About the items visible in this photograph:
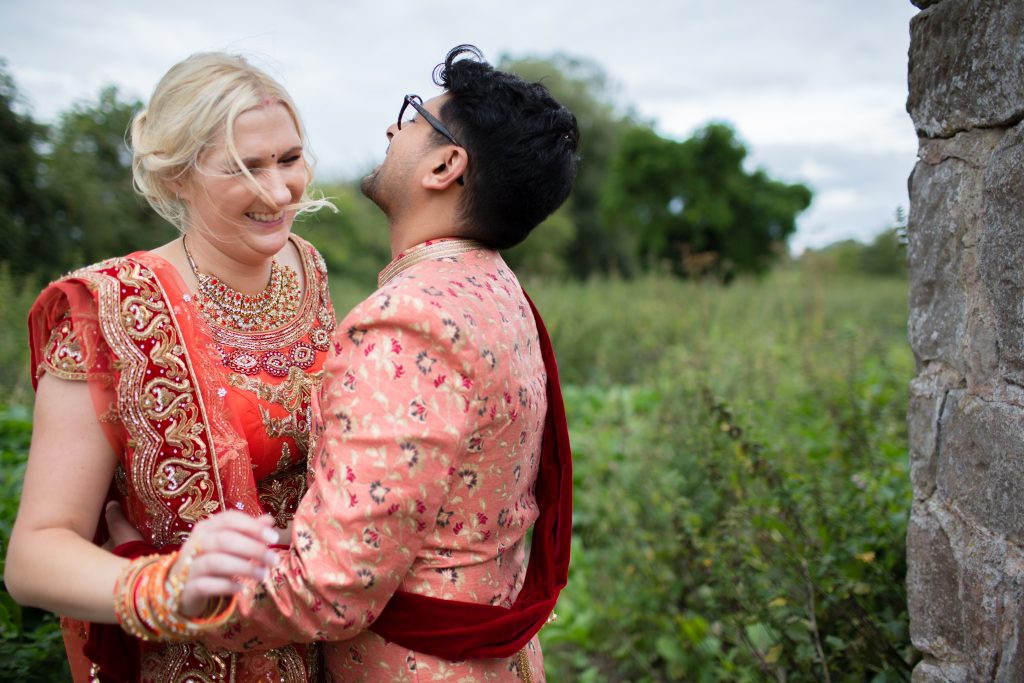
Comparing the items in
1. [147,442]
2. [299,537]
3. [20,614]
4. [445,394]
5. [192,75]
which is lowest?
[20,614]

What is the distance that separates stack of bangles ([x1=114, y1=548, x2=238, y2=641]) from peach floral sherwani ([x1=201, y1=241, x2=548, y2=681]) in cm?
7

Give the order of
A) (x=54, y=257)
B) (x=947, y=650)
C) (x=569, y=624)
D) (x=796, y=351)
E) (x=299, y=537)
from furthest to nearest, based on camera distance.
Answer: (x=54, y=257) < (x=796, y=351) < (x=569, y=624) < (x=947, y=650) < (x=299, y=537)

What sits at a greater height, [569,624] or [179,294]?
[179,294]

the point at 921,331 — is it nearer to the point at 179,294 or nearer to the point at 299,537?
the point at 299,537

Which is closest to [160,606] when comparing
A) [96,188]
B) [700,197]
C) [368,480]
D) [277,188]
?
[368,480]

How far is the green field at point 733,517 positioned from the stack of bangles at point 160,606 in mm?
785

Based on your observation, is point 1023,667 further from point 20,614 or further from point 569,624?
point 569,624

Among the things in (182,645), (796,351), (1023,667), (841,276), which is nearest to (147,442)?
(182,645)

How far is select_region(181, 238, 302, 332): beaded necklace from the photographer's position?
6.06 feet

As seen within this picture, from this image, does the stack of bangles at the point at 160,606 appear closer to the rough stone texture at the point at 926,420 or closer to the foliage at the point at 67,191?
the rough stone texture at the point at 926,420

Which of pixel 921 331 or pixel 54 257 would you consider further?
pixel 54 257

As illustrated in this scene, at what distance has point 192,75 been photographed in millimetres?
1747

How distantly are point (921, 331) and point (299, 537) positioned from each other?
1.61 meters

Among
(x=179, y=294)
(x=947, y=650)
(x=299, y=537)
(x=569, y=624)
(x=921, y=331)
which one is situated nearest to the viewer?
(x=299, y=537)
